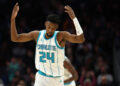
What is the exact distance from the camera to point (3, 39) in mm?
11195

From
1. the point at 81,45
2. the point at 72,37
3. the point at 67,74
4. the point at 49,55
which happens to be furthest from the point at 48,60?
the point at 81,45

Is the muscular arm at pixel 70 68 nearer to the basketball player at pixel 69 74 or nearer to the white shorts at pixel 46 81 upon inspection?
the basketball player at pixel 69 74

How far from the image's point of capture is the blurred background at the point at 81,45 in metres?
9.32

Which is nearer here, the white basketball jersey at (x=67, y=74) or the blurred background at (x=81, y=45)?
the white basketball jersey at (x=67, y=74)

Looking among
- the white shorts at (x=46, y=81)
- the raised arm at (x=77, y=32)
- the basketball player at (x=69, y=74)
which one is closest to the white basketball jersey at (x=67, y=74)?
the basketball player at (x=69, y=74)

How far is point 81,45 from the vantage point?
10.1 m

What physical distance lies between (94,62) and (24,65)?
2.13m

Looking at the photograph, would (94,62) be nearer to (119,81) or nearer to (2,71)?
(119,81)

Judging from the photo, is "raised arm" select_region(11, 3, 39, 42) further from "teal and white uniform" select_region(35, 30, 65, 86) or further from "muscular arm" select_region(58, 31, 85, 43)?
"muscular arm" select_region(58, 31, 85, 43)

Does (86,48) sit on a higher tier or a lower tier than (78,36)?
lower

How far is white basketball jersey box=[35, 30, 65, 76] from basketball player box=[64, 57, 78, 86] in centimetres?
105

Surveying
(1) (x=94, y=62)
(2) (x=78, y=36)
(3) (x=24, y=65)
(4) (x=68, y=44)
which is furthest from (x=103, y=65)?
(2) (x=78, y=36)

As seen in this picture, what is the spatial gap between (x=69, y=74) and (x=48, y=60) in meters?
1.80

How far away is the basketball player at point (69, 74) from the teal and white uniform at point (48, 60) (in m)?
1.00
